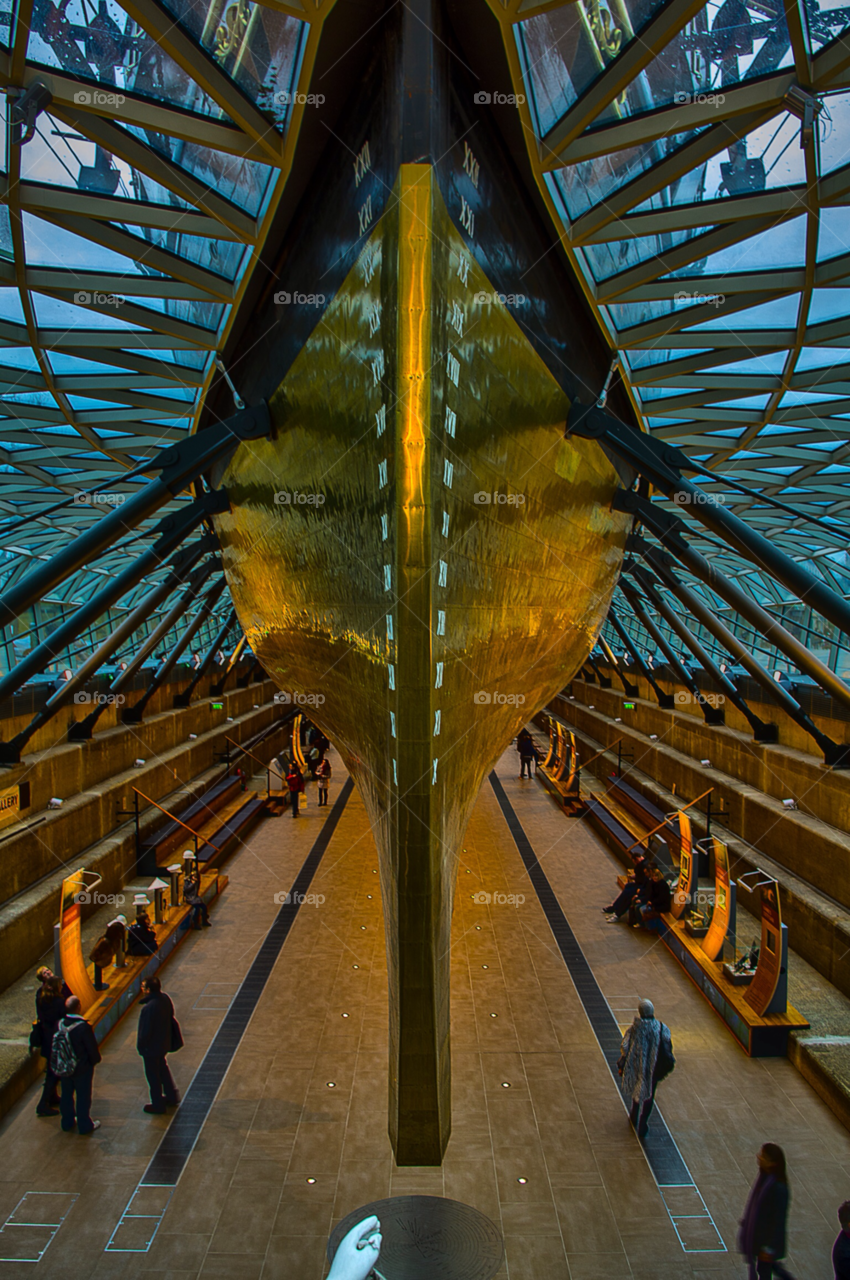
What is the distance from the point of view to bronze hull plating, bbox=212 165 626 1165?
4.80m

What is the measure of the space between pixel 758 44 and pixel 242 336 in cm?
516

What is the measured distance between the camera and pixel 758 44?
20.6ft

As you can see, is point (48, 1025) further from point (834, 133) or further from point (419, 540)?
point (834, 133)

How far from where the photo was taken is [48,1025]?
797 cm

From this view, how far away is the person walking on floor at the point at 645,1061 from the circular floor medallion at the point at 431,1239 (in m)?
2.08

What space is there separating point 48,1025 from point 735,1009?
7.88 meters

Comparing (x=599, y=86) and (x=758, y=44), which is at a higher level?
(x=758, y=44)

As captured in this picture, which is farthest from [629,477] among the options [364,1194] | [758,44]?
[364,1194]

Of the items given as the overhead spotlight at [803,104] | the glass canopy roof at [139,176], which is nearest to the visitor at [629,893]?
the glass canopy roof at [139,176]

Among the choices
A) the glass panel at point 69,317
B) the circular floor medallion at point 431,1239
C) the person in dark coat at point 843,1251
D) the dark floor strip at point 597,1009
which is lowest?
the dark floor strip at point 597,1009

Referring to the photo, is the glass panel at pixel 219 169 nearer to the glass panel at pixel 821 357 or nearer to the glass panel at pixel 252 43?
the glass panel at pixel 252 43

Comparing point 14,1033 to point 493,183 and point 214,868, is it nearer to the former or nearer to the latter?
point 214,868

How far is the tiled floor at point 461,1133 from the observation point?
6.21 m

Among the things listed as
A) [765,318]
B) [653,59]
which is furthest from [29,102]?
[765,318]
